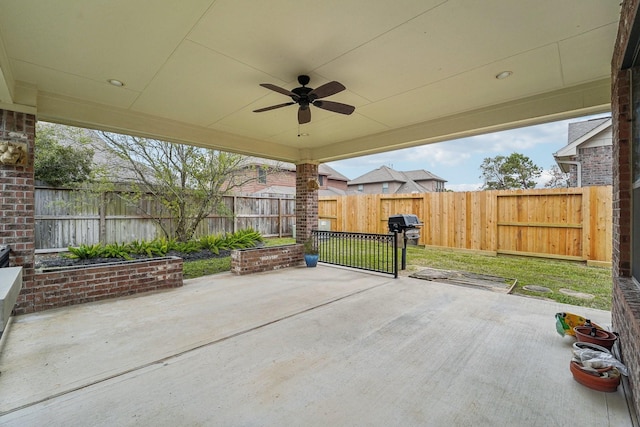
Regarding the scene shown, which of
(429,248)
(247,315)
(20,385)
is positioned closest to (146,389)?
(20,385)

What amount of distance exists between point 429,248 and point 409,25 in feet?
24.1

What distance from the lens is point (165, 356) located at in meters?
2.51

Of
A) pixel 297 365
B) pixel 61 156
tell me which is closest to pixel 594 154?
pixel 297 365

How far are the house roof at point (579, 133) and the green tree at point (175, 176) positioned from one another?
9.71 metres

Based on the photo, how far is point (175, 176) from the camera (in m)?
7.14

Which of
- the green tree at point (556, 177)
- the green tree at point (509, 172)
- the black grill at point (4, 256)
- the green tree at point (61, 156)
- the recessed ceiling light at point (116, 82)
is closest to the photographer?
the black grill at point (4, 256)

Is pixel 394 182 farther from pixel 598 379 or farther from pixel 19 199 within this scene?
pixel 19 199

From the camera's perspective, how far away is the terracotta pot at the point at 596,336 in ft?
8.21

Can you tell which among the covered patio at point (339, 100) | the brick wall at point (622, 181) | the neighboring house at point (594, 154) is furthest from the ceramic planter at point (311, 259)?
the neighboring house at point (594, 154)

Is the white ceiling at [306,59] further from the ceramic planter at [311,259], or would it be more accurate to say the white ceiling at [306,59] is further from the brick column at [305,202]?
the ceramic planter at [311,259]

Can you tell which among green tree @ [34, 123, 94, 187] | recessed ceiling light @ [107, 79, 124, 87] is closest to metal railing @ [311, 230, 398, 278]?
recessed ceiling light @ [107, 79, 124, 87]

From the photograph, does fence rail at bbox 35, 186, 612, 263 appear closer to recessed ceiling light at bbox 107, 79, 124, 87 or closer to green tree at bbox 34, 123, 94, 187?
green tree at bbox 34, 123, 94, 187

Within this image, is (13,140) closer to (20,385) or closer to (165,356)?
(20,385)

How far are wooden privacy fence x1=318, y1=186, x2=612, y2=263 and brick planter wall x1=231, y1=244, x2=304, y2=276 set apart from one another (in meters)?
4.21
